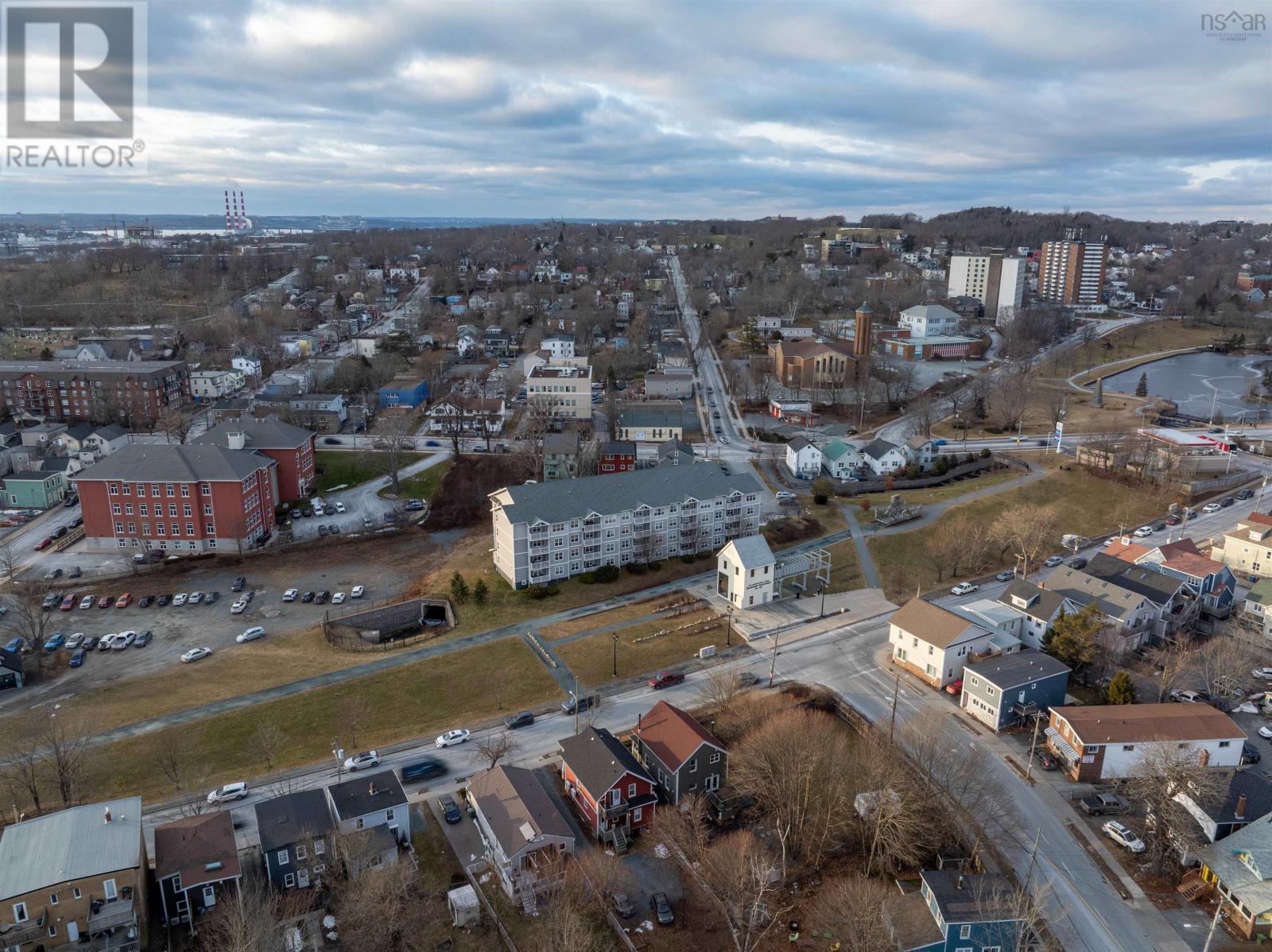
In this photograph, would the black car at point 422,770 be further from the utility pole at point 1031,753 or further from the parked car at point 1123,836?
the parked car at point 1123,836

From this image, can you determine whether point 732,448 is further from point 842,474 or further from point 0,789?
point 0,789

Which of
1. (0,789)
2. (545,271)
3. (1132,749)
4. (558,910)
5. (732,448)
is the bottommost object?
(0,789)

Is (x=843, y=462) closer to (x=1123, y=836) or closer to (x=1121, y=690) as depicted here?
(x=1121, y=690)

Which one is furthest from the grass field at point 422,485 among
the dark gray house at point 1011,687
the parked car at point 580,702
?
the dark gray house at point 1011,687

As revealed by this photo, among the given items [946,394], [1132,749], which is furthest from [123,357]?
[1132,749]

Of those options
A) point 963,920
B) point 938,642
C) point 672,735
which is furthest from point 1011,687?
point 672,735

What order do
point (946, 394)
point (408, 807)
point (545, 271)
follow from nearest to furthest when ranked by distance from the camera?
point (408, 807) → point (946, 394) → point (545, 271)

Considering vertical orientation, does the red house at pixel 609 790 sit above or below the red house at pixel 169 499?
below
